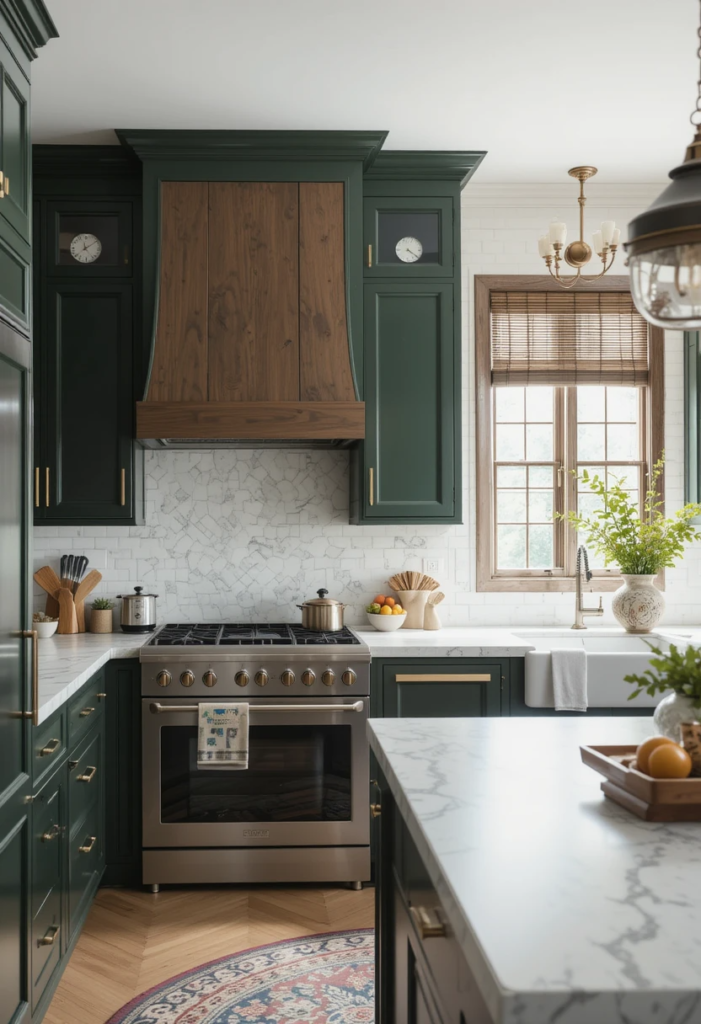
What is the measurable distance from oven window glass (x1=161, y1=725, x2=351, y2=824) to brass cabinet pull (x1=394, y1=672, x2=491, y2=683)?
32 cm

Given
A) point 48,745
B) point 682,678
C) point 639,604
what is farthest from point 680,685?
point 639,604

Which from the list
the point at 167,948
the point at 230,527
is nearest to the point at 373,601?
the point at 230,527

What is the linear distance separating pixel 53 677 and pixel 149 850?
3.74 feet

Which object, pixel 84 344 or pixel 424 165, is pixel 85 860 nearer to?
pixel 84 344

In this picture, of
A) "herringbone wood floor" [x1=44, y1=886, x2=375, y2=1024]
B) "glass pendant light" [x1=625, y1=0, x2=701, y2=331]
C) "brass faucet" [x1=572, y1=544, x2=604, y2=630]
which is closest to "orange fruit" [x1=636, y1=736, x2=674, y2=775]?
"glass pendant light" [x1=625, y1=0, x2=701, y2=331]

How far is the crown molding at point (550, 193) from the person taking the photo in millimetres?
4746

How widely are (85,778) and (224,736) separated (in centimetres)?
60

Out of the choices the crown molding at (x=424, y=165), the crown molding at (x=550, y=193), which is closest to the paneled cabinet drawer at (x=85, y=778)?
the crown molding at (x=424, y=165)

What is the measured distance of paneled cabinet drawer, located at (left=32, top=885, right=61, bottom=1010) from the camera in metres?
2.67

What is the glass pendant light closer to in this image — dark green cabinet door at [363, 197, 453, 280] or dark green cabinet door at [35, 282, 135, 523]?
dark green cabinet door at [363, 197, 453, 280]

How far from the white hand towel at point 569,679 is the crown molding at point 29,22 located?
9.42 feet

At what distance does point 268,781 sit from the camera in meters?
3.91

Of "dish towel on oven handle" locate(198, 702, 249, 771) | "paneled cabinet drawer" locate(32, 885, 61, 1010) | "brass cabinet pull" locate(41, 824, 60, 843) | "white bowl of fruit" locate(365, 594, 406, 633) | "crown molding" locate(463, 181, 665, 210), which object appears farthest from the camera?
"crown molding" locate(463, 181, 665, 210)

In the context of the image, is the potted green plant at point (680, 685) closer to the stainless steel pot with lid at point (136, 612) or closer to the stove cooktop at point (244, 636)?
the stove cooktop at point (244, 636)
